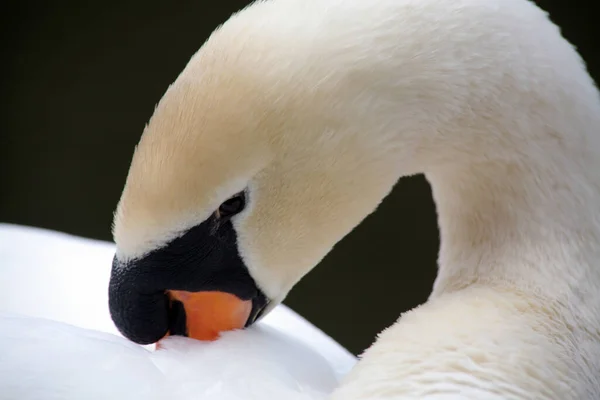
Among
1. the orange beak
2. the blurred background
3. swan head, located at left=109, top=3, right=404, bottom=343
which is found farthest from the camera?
the blurred background

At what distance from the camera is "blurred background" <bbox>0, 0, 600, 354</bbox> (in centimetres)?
307

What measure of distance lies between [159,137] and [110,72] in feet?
7.57

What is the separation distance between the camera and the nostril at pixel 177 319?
112 centimetres

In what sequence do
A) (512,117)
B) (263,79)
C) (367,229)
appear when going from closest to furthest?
(263,79) → (512,117) → (367,229)

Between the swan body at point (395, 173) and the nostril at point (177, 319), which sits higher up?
the swan body at point (395, 173)

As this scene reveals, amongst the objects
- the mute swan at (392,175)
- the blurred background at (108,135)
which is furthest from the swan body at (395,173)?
the blurred background at (108,135)

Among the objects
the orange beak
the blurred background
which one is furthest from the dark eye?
the blurred background

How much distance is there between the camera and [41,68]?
3.19 m

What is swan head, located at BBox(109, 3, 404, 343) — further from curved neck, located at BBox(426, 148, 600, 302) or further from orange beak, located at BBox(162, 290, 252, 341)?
curved neck, located at BBox(426, 148, 600, 302)

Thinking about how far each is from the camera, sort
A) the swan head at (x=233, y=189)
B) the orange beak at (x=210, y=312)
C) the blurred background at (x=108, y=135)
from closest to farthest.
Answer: the swan head at (x=233, y=189)
the orange beak at (x=210, y=312)
the blurred background at (x=108, y=135)

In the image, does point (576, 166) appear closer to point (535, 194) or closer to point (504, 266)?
point (535, 194)

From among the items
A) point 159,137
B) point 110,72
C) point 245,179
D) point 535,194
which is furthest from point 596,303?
point 110,72

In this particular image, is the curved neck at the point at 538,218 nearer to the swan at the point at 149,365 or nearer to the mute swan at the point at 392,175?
the mute swan at the point at 392,175

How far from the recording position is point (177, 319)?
114cm
